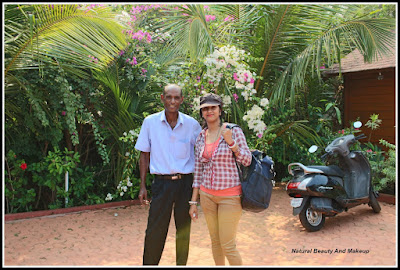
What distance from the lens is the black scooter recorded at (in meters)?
5.16

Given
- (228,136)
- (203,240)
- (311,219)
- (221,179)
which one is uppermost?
(228,136)

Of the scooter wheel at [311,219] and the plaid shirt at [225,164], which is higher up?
the plaid shirt at [225,164]

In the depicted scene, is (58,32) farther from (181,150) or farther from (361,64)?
(361,64)

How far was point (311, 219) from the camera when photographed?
5254 mm

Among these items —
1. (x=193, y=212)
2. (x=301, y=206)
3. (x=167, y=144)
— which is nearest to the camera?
(x=193, y=212)

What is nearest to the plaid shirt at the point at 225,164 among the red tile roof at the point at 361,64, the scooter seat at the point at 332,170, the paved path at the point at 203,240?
the paved path at the point at 203,240

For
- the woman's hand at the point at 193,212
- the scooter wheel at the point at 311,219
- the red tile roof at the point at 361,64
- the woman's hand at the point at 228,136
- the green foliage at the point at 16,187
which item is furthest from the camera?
the red tile roof at the point at 361,64

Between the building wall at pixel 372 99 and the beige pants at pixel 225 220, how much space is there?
649 cm

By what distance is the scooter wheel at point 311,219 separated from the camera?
5.15 meters

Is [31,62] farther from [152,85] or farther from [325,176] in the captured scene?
[325,176]

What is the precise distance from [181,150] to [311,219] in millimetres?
2707

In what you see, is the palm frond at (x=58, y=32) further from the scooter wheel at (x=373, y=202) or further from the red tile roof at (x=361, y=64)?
the red tile roof at (x=361, y=64)

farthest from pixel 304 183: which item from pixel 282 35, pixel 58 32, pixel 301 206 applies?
pixel 58 32

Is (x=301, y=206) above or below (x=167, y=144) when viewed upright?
below
